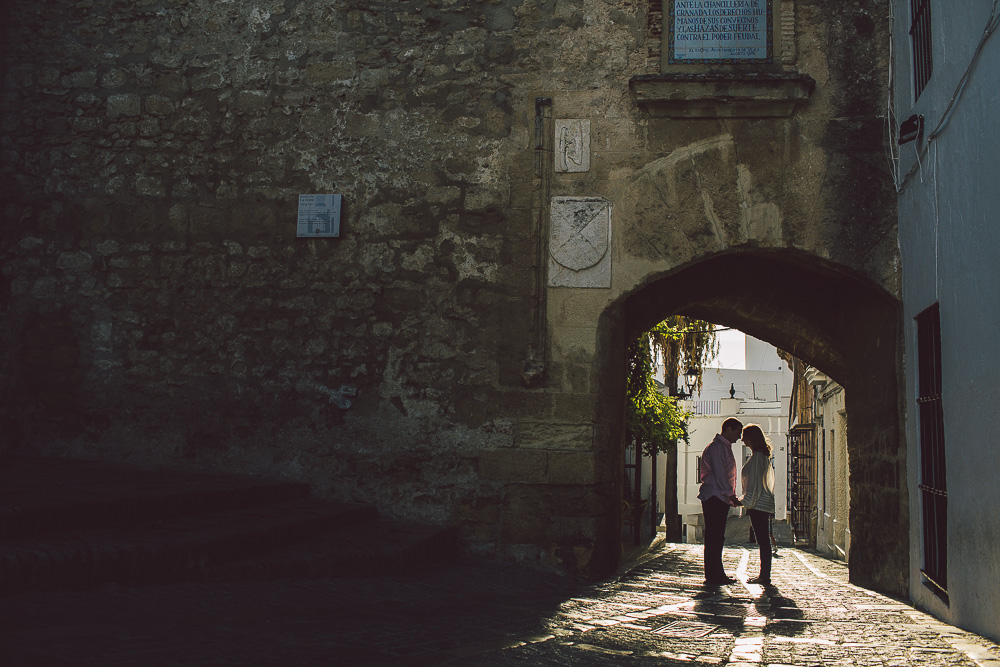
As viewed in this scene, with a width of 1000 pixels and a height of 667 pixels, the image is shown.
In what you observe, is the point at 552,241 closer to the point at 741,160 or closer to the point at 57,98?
the point at 741,160

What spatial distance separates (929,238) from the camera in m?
5.23

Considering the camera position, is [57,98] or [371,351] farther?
[57,98]

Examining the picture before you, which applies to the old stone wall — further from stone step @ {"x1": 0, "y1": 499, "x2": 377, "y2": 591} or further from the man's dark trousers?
stone step @ {"x1": 0, "y1": 499, "x2": 377, "y2": 591}

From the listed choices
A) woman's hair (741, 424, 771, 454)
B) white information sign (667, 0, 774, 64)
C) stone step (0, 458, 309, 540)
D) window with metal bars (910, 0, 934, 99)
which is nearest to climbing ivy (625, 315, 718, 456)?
woman's hair (741, 424, 771, 454)

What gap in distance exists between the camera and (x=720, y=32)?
20.4ft

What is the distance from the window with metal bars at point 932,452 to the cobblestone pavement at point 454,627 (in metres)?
0.37

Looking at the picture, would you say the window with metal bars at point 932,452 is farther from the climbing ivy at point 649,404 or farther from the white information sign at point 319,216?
the white information sign at point 319,216

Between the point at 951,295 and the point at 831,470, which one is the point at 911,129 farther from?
the point at 831,470

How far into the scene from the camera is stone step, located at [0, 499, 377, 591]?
3393 millimetres

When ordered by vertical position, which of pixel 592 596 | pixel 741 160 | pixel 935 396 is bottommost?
pixel 592 596

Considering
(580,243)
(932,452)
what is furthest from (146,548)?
(932,452)

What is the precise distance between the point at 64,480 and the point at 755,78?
185 inches

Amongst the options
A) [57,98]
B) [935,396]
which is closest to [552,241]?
[935,396]

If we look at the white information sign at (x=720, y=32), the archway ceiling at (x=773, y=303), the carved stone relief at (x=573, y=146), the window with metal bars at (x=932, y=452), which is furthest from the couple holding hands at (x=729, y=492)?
the white information sign at (x=720, y=32)
